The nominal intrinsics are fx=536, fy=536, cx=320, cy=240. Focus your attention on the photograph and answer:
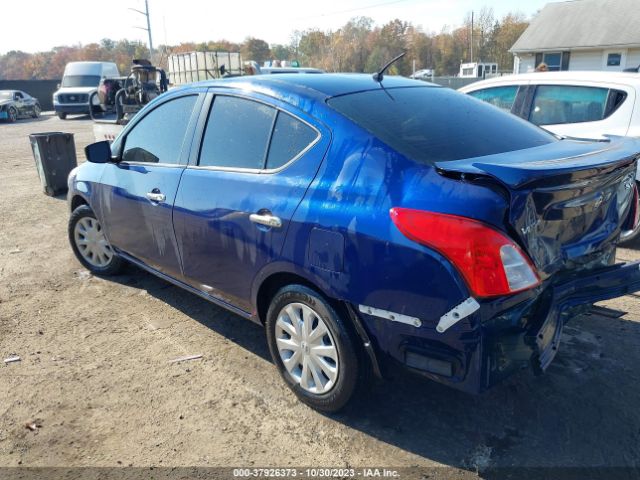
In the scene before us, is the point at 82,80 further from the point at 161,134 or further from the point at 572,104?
the point at 572,104

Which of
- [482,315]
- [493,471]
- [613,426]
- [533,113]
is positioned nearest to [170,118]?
[482,315]

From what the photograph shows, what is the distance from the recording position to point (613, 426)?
2805 millimetres

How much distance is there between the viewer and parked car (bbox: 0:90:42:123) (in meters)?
26.3

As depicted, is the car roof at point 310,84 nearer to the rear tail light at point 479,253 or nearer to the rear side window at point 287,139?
the rear side window at point 287,139

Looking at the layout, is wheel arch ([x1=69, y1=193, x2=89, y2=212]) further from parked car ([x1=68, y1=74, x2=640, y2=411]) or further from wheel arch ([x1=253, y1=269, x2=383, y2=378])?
wheel arch ([x1=253, y1=269, x2=383, y2=378])

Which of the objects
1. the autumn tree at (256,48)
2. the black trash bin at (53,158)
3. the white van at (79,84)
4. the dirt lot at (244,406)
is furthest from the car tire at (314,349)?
the autumn tree at (256,48)

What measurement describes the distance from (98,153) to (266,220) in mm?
2157

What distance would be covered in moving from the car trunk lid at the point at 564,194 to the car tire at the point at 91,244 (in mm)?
3560

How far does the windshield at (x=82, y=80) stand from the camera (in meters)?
25.3

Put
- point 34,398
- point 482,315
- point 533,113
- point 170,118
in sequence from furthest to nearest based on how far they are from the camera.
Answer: point 533,113 < point 170,118 < point 34,398 < point 482,315

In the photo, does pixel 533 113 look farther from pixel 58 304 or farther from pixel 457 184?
pixel 58 304

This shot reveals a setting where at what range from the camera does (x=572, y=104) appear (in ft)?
19.1

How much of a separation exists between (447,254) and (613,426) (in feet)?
4.77

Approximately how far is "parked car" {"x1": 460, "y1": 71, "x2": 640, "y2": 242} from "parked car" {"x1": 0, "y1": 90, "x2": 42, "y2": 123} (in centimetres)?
2672
